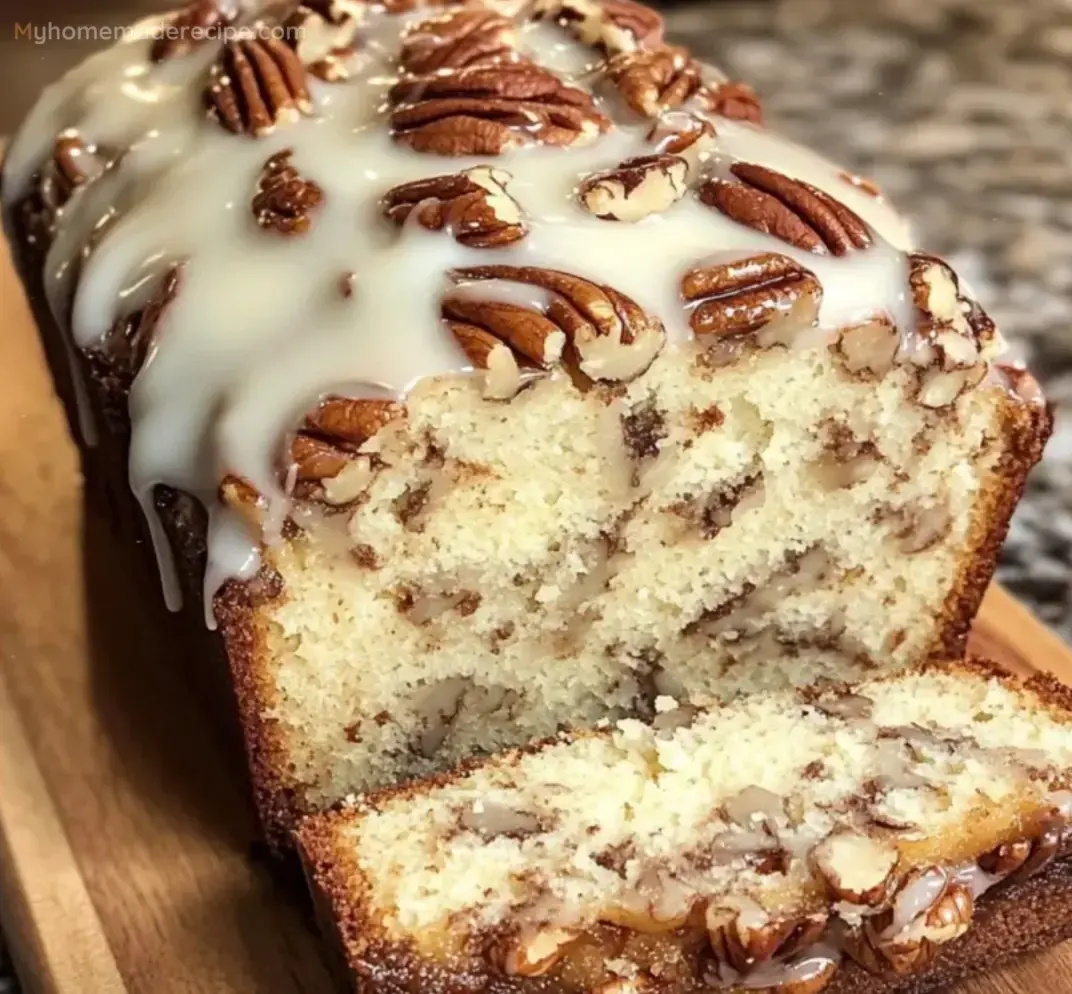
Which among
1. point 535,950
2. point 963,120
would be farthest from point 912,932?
point 963,120

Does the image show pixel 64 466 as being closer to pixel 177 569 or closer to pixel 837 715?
pixel 177 569

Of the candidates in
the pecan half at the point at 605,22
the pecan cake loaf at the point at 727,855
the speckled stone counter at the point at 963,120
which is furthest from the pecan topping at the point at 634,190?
the speckled stone counter at the point at 963,120

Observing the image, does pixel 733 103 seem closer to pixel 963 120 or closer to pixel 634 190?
pixel 634 190

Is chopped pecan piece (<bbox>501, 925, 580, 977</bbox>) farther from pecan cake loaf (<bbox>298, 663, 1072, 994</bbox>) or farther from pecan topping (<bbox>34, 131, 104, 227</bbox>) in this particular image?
pecan topping (<bbox>34, 131, 104, 227</bbox>)

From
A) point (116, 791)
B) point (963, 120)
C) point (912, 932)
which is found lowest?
point (963, 120)

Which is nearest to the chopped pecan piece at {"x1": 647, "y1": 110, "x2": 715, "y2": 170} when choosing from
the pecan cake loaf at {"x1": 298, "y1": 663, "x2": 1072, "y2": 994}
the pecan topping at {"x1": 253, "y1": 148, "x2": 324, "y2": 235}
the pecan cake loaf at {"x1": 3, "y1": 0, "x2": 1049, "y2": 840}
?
the pecan cake loaf at {"x1": 3, "y1": 0, "x2": 1049, "y2": 840}

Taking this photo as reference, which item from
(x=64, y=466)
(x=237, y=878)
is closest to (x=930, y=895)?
(x=237, y=878)
